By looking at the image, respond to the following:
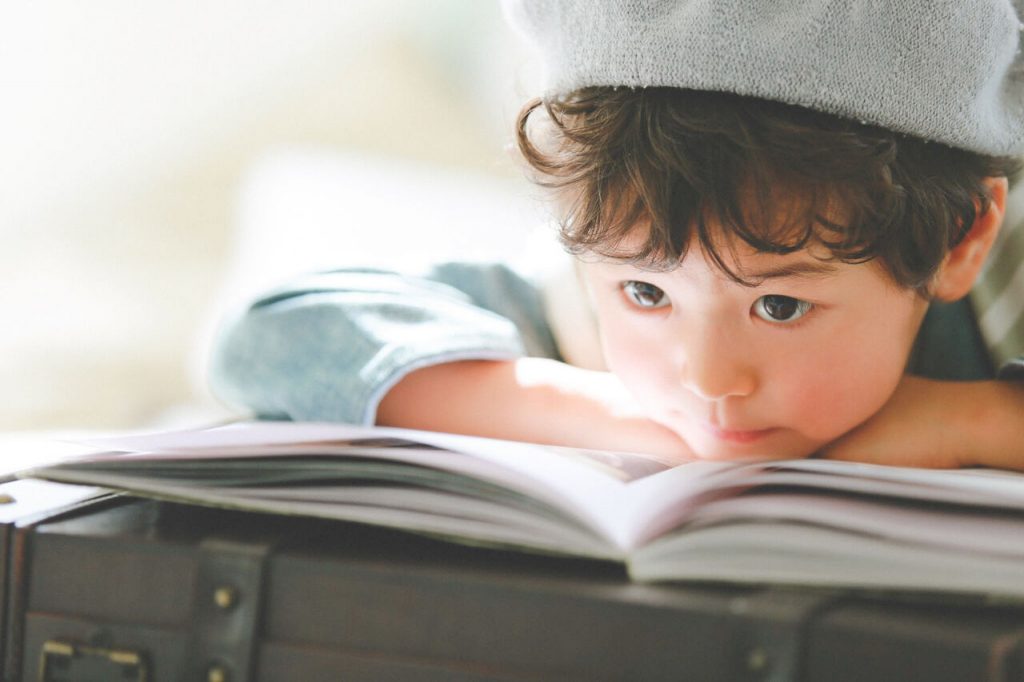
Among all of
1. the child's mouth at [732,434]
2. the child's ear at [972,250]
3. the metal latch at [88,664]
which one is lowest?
the metal latch at [88,664]

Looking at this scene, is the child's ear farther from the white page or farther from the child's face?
the white page

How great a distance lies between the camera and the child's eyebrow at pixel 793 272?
0.59m

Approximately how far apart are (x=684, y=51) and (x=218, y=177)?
1.28 m

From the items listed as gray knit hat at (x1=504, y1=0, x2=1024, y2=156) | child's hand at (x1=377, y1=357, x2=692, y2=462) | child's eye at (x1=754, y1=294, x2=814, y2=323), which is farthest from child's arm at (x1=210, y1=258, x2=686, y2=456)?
gray knit hat at (x1=504, y1=0, x2=1024, y2=156)

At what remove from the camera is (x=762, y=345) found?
24.4 inches

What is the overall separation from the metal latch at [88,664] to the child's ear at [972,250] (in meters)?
0.54

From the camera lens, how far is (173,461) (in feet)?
1.63

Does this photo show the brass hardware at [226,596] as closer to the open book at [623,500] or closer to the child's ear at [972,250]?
the open book at [623,500]

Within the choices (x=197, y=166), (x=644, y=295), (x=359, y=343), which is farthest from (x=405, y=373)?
(x=197, y=166)

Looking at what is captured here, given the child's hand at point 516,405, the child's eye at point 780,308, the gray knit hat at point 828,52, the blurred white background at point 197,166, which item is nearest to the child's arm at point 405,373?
the child's hand at point 516,405

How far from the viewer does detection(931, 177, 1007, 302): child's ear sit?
68cm

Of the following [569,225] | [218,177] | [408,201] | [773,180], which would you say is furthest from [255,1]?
[773,180]

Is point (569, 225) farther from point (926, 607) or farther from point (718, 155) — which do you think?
point (926, 607)

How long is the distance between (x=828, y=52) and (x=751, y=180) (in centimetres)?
8
